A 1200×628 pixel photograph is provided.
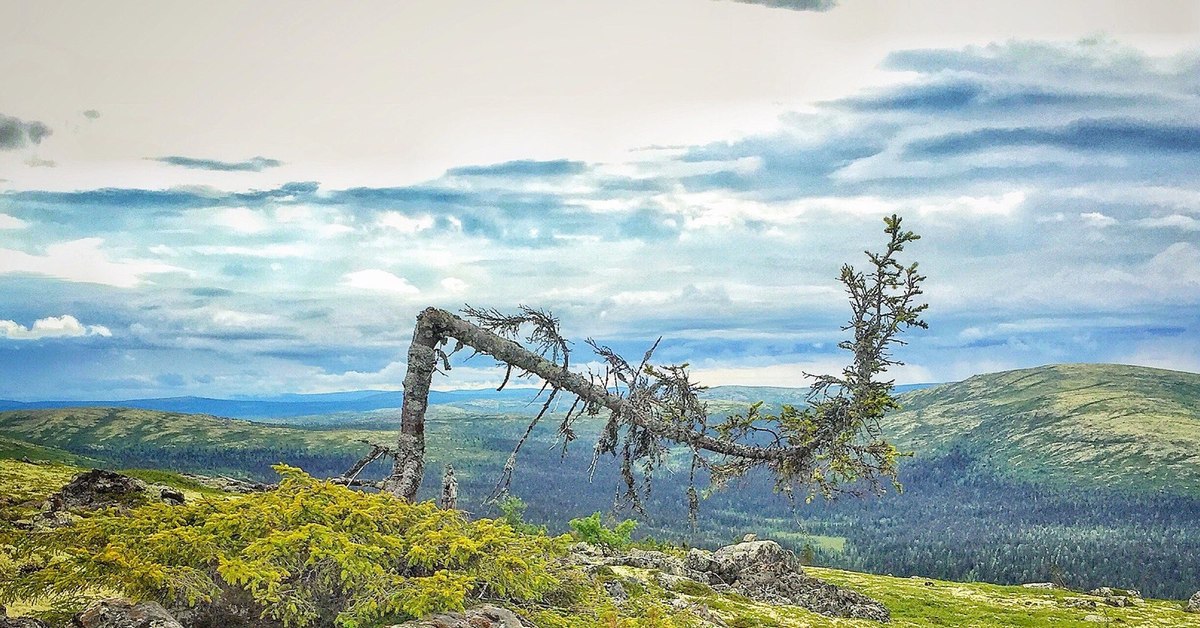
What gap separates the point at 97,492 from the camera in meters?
19.5

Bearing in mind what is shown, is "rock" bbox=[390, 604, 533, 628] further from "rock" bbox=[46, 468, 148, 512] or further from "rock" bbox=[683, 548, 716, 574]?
"rock" bbox=[683, 548, 716, 574]

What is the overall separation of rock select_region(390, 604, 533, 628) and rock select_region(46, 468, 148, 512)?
13441 millimetres

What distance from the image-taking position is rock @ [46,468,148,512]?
60.7 ft

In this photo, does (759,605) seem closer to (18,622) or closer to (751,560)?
(751,560)

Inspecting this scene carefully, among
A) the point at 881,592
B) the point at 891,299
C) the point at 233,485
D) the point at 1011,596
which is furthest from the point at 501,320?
the point at 1011,596

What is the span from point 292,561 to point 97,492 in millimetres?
14802

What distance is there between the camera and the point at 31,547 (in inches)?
344

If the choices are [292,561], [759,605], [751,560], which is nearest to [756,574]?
[751,560]

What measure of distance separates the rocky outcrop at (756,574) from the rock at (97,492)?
28812 millimetres

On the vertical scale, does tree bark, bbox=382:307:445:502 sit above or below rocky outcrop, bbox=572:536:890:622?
above

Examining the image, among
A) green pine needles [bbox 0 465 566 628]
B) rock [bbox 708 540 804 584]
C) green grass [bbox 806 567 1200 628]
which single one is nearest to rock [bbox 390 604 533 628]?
green pine needles [bbox 0 465 566 628]

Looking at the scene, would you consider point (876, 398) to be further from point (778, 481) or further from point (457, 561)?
point (457, 561)

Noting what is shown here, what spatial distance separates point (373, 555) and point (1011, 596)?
171 m

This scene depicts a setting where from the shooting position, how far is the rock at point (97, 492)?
Answer: 18.5 metres
